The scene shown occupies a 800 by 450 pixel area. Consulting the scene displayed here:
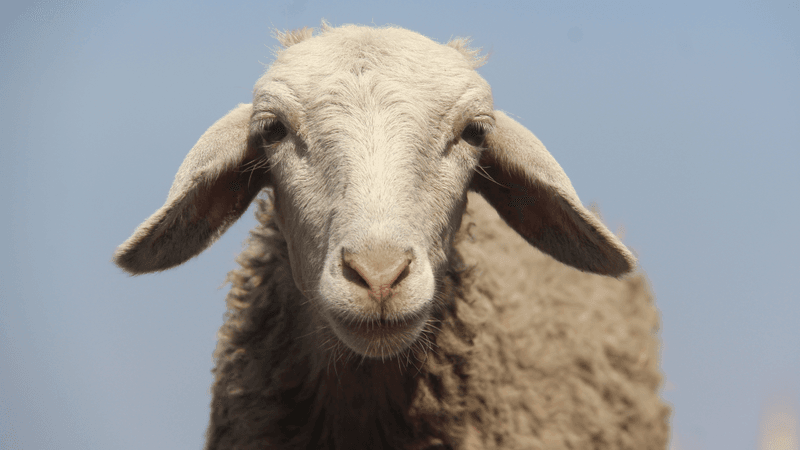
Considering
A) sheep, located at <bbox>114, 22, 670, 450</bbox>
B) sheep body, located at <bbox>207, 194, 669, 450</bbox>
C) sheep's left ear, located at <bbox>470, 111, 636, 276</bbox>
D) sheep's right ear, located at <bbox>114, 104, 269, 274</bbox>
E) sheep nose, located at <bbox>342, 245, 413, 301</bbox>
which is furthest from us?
sheep body, located at <bbox>207, 194, 669, 450</bbox>

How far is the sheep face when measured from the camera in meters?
2.66

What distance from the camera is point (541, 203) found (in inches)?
149

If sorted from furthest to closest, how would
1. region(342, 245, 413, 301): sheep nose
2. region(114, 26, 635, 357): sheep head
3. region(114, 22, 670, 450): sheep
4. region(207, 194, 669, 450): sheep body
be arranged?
region(207, 194, 669, 450): sheep body, region(114, 22, 670, 450): sheep, region(114, 26, 635, 357): sheep head, region(342, 245, 413, 301): sheep nose

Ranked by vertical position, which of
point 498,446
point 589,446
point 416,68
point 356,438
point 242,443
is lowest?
point 242,443

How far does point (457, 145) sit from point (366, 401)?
1435 mm

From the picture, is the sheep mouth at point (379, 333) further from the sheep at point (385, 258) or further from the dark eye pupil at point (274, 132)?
the dark eye pupil at point (274, 132)

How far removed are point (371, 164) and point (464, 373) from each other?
64.4 inches

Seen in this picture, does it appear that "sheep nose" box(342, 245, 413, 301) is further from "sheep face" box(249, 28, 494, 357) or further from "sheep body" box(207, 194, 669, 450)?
"sheep body" box(207, 194, 669, 450)

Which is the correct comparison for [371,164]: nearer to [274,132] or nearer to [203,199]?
[274,132]

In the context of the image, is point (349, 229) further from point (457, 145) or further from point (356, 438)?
point (356, 438)

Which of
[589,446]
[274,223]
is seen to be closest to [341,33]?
[274,223]

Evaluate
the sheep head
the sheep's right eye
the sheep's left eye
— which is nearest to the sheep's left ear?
the sheep head

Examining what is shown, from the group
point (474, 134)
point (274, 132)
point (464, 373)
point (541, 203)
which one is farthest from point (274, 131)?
point (464, 373)

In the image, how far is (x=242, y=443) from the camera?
3.79 m
